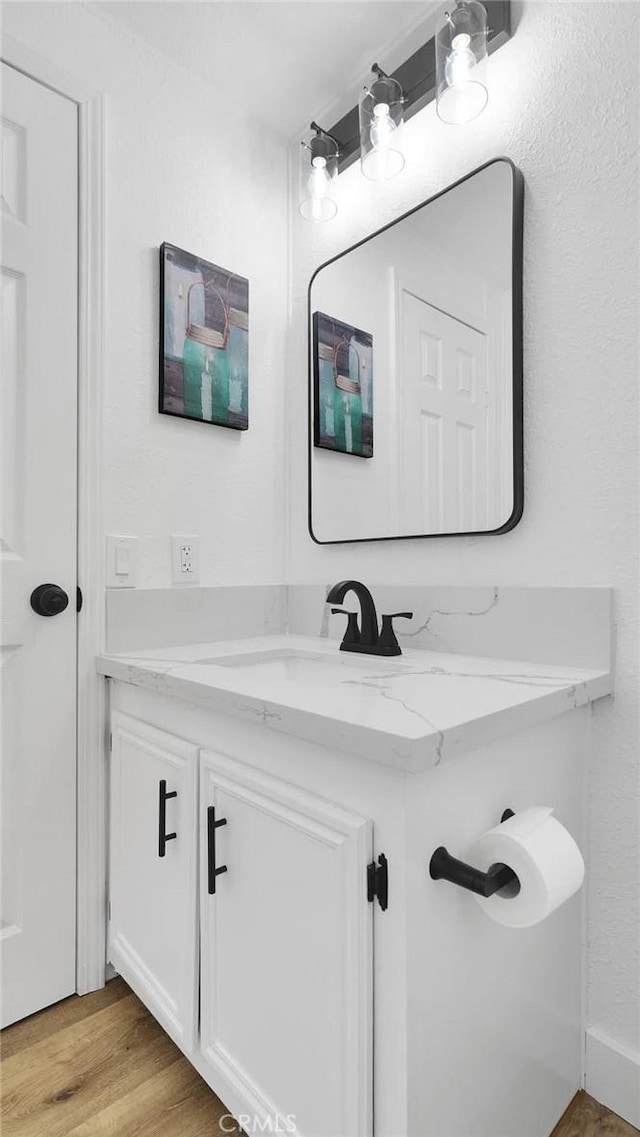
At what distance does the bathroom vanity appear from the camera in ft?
2.44

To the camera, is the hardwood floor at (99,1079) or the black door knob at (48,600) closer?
the hardwood floor at (99,1079)

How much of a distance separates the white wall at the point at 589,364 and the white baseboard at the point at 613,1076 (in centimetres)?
1

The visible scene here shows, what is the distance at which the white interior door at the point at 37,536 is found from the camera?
127 centimetres

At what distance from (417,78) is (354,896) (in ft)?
5.67

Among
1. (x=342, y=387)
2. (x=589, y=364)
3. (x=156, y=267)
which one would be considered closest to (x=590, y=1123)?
(x=589, y=364)

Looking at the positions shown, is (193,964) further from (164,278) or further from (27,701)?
(164,278)

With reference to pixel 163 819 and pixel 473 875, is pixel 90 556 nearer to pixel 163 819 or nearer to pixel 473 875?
pixel 163 819

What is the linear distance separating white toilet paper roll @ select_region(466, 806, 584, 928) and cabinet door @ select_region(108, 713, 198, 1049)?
0.52 metres

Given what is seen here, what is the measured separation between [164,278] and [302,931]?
56.4 inches

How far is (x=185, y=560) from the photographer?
154 centimetres

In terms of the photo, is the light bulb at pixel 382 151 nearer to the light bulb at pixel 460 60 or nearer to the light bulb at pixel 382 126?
the light bulb at pixel 382 126

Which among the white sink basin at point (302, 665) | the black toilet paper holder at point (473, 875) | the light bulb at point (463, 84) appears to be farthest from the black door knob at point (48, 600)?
the light bulb at point (463, 84)

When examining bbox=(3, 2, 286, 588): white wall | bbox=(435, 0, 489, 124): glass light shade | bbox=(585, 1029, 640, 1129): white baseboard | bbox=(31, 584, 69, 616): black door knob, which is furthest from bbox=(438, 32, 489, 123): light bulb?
bbox=(585, 1029, 640, 1129): white baseboard

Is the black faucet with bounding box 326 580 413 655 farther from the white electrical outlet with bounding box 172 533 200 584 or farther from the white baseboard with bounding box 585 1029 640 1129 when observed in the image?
the white baseboard with bounding box 585 1029 640 1129
